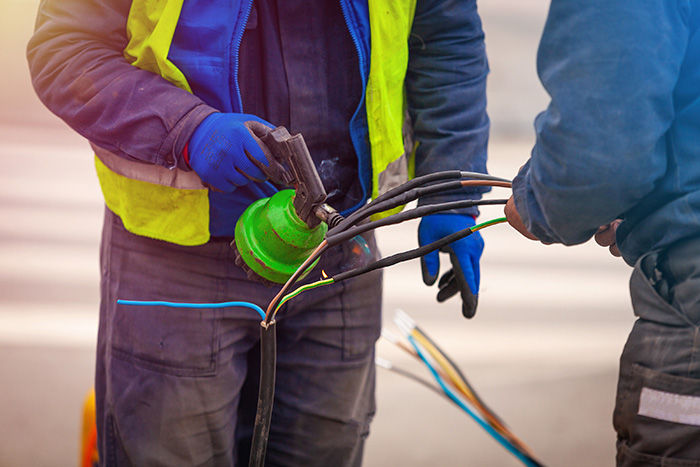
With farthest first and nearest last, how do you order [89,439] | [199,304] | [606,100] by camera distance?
[89,439] → [199,304] → [606,100]

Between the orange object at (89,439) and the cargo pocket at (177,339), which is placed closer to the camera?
the cargo pocket at (177,339)

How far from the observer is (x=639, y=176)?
850 millimetres

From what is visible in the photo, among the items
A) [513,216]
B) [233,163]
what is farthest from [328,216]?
[513,216]

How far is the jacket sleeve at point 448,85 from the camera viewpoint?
132 cm

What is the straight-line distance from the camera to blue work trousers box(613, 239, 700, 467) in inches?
35.3

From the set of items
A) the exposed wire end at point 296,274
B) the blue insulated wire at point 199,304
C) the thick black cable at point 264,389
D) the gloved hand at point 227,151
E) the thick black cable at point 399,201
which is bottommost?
the thick black cable at point 264,389

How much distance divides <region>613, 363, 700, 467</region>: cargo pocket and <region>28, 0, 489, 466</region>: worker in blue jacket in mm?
460

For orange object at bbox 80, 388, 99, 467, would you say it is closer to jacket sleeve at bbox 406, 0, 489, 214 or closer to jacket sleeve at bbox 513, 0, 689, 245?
jacket sleeve at bbox 406, 0, 489, 214

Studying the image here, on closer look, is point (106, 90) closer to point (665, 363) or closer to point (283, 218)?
point (283, 218)

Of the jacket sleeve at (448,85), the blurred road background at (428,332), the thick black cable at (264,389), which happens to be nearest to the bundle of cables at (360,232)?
the thick black cable at (264,389)

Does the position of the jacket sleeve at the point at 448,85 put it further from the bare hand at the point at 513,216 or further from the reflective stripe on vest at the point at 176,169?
the bare hand at the point at 513,216

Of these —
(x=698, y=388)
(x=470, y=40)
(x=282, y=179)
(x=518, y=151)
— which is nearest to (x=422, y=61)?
(x=470, y=40)

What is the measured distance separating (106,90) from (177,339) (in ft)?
1.42

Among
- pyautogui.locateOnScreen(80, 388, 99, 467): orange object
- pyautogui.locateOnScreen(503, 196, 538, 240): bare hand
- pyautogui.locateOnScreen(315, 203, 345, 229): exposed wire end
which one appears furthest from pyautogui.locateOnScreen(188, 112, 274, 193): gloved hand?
pyautogui.locateOnScreen(80, 388, 99, 467): orange object
